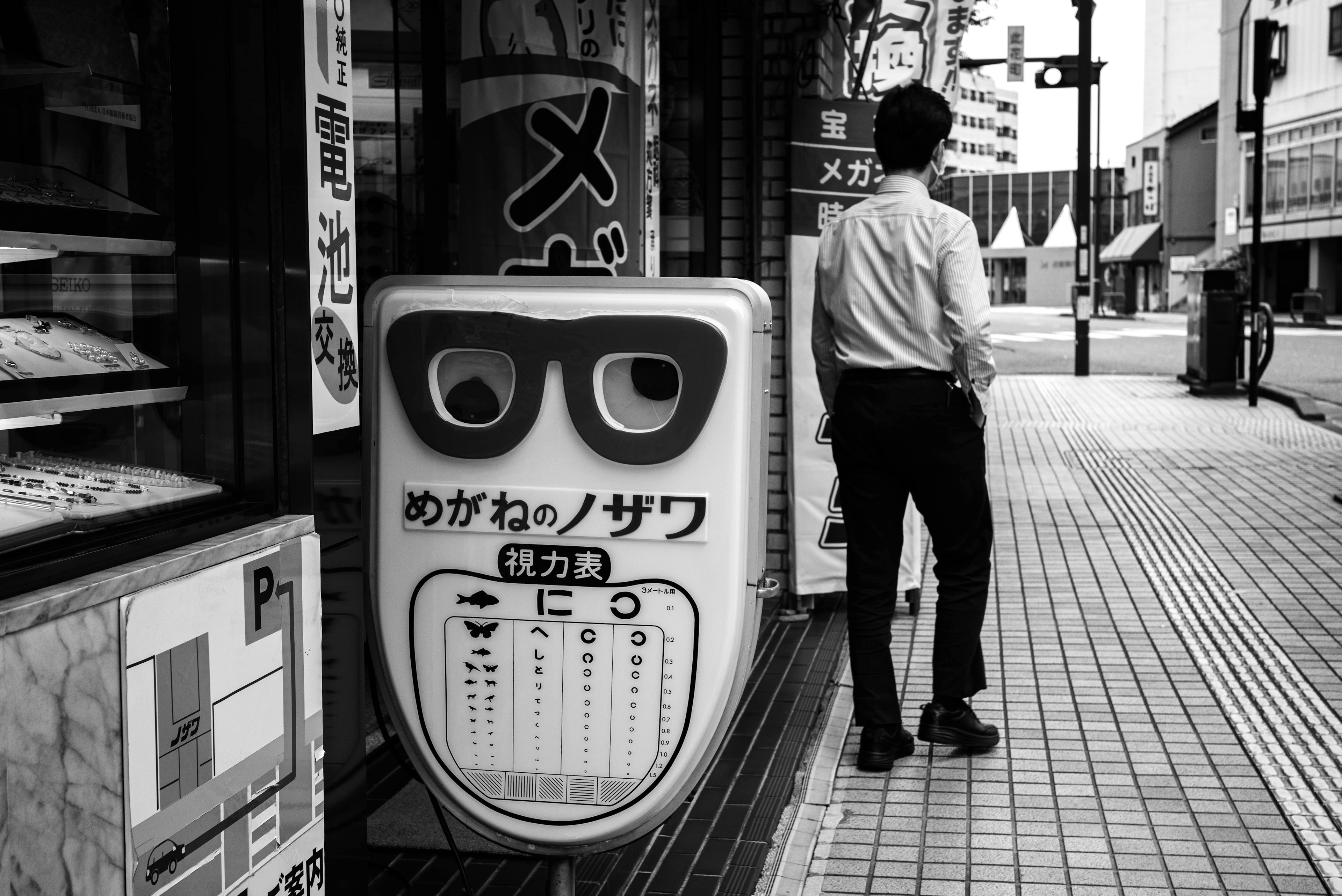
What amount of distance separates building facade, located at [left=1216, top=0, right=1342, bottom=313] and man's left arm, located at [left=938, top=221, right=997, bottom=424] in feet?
125

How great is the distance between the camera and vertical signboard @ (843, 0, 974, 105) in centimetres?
565

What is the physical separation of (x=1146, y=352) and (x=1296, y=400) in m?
11.5

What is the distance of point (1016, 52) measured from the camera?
26.2 m

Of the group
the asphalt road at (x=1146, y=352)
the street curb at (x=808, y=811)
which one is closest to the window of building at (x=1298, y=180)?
the asphalt road at (x=1146, y=352)

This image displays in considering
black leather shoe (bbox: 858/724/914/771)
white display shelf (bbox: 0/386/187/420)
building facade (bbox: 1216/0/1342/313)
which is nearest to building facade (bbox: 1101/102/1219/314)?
building facade (bbox: 1216/0/1342/313)

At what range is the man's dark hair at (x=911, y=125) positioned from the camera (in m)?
3.96

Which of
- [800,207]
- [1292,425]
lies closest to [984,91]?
[1292,425]

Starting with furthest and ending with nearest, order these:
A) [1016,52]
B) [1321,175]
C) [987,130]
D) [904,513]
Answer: [987,130] → [1321,175] → [1016,52] → [904,513]

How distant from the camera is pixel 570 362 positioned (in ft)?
7.97

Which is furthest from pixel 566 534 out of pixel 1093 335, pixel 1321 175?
pixel 1321 175

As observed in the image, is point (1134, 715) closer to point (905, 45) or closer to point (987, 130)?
point (905, 45)

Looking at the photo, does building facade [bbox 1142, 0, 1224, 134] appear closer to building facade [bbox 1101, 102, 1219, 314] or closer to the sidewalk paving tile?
building facade [bbox 1101, 102, 1219, 314]

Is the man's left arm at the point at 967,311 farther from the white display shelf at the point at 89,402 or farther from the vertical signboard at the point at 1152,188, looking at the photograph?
the vertical signboard at the point at 1152,188

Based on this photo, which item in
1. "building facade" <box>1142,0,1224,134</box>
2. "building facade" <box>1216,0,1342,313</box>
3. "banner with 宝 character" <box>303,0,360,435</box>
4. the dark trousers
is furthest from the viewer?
"building facade" <box>1142,0,1224,134</box>
